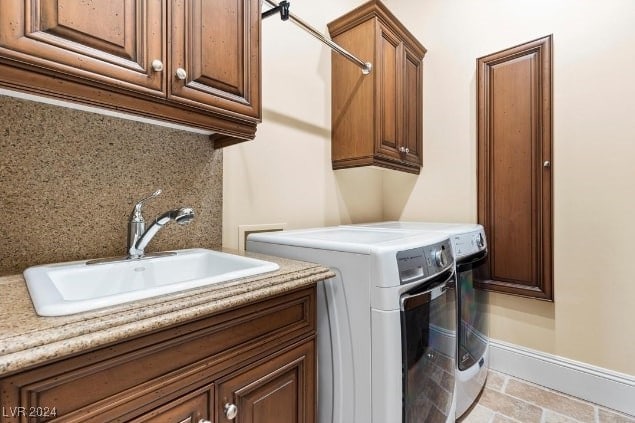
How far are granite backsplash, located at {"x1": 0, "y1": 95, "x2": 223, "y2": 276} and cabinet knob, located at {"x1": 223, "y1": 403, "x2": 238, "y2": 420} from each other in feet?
2.26

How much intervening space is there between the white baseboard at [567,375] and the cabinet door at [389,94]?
1.39 meters

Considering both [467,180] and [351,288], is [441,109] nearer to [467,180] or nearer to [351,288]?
[467,180]

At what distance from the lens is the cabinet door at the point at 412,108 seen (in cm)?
203

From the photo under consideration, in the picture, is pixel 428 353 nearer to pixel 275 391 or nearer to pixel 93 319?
pixel 275 391

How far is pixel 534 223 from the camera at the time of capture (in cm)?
183

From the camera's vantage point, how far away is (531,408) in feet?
5.27

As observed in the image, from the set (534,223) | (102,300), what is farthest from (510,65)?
(102,300)

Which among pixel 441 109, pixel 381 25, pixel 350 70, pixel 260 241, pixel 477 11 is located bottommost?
pixel 260 241

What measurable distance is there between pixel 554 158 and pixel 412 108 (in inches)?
34.1

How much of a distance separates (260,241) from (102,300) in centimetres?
78

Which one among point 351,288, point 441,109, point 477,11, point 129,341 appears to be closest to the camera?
point 129,341

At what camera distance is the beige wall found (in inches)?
62.3

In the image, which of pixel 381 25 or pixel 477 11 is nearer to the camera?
pixel 381 25

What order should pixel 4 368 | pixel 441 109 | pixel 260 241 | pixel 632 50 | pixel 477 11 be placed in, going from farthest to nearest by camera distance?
1. pixel 441 109
2. pixel 477 11
3. pixel 632 50
4. pixel 260 241
5. pixel 4 368
